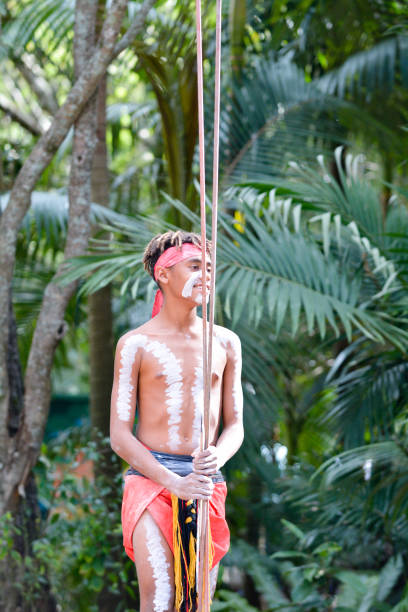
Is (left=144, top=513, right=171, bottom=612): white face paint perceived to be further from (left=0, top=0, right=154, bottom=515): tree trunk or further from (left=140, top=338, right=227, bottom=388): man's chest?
(left=0, top=0, right=154, bottom=515): tree trunk

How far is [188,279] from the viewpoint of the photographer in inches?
80.0

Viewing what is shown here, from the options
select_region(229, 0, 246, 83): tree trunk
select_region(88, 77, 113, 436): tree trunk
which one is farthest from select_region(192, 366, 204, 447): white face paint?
select_region(229, 0, 246, 83): tree trunk

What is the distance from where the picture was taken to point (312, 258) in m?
3.00

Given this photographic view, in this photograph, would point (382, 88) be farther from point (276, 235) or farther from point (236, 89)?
point (276, 235)

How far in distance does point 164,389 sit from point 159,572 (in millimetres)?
463

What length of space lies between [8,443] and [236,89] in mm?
2134

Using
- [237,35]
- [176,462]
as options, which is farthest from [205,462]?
[237,35]

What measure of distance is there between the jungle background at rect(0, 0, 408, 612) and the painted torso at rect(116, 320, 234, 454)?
666 mm

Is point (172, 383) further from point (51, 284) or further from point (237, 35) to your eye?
point (237, 35)

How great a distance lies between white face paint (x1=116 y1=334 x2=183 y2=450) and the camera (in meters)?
2.01

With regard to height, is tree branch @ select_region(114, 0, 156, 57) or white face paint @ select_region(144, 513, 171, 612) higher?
tree branch @ select_region(114, 0, 156, 57)

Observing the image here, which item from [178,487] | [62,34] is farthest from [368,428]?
[62,34]

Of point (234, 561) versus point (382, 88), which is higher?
point (382, 88)

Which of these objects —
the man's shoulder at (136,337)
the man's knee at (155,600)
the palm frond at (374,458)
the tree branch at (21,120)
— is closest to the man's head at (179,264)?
the man's shoulder at (136,337)
